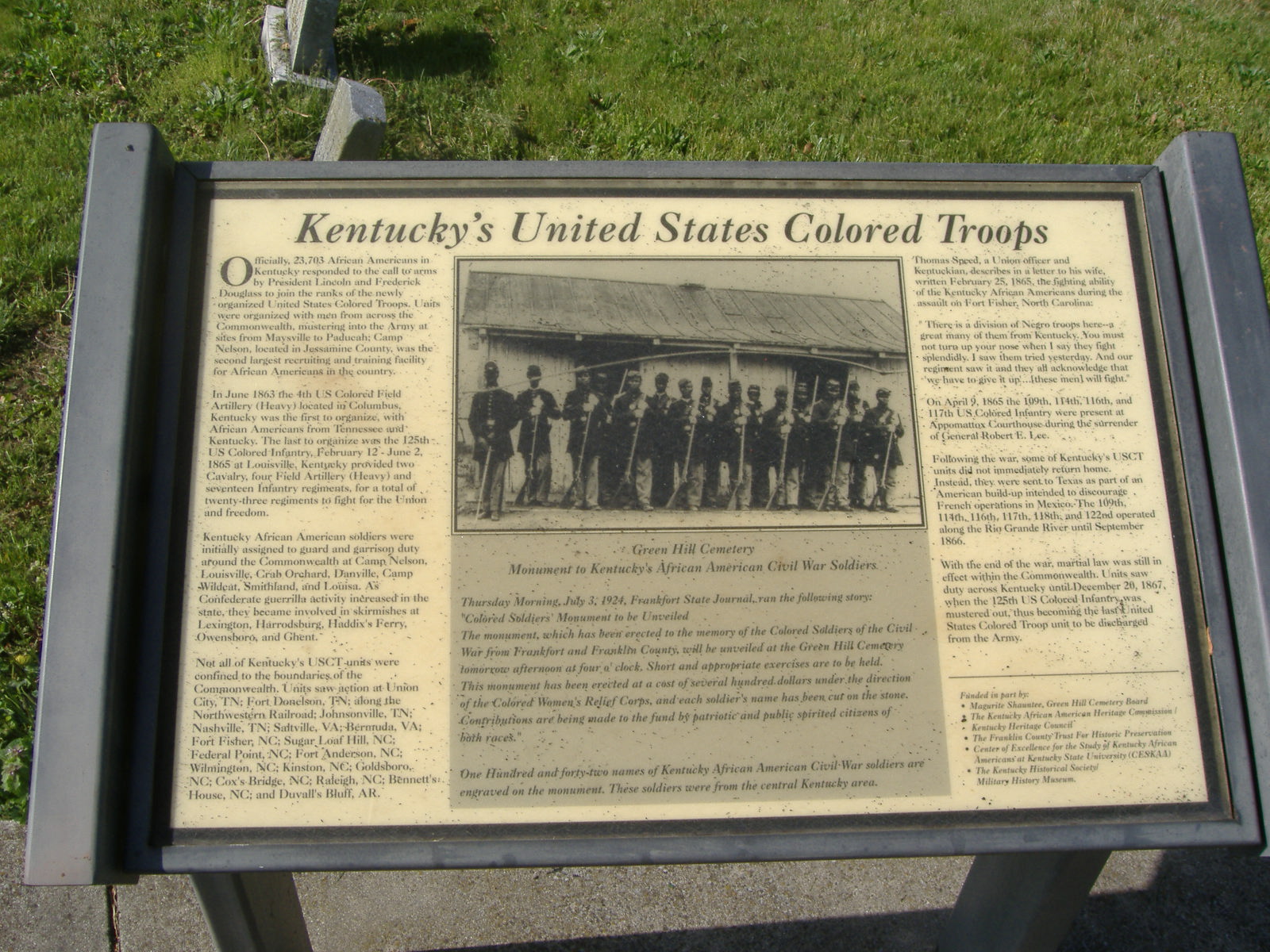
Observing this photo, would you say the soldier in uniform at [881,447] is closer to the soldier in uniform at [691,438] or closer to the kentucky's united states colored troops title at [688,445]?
the kentucky's united states colored troops title at [688,445]

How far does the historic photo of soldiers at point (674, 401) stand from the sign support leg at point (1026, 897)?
89cm

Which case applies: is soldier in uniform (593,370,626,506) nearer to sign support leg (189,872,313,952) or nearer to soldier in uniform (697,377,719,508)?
soldier in uniform (697,377,719,508)

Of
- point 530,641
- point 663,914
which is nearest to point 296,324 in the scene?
point 530,641

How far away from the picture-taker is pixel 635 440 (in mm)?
1869

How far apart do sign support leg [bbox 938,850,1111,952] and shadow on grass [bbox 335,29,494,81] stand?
444 centimetres

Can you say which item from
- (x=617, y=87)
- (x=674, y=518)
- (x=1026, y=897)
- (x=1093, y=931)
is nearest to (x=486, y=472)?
(x=674, y=518)

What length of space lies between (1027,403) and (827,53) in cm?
383

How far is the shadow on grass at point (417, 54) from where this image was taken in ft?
15.7

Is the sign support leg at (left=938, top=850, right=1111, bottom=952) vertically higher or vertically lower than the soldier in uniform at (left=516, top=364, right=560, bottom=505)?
lower

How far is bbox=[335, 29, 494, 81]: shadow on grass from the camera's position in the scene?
4797mm

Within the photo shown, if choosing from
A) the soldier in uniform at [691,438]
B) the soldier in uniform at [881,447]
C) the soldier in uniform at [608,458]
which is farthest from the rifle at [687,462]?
the soldier in uniform at [881,447]

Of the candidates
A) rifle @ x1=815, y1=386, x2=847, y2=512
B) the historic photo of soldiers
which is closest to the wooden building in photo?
the historic photo of soldiers

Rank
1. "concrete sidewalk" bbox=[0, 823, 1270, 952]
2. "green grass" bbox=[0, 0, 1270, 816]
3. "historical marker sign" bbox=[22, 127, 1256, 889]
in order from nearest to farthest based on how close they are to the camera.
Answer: "historical marker sign" bbox=[22, 127, 1256, 889] → "concrete sidewalk" bbox=[0, 823, 1270, 952] → "green grass" bbox=[0, 0, 1270, 816]

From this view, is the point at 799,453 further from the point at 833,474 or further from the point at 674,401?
the point at 674,401
